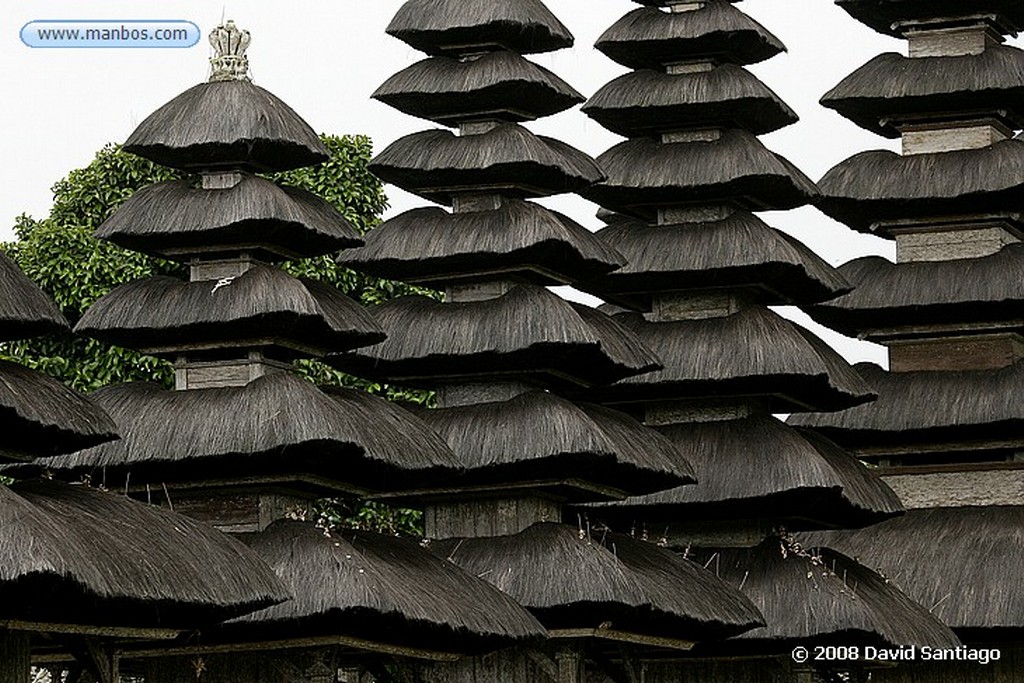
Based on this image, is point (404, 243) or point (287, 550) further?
point (404, 243)

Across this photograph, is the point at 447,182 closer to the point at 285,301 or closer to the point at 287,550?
the point at 285,301

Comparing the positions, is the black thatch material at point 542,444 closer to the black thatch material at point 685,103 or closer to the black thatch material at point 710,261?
the black thatch material at point 710,261

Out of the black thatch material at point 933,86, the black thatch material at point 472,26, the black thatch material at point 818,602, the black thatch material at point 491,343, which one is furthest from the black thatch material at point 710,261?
the black thatch material at point 933,86

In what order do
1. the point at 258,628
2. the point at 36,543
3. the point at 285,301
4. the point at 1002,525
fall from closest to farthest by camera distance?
1. the point at 36,543
2. the point at 258,628
3. the point at 285,301
4. the point at 1002,525

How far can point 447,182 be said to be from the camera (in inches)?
1139

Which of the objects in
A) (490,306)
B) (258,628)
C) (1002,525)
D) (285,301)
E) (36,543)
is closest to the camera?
(36,543)

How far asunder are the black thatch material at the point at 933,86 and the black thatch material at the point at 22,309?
1771 cm

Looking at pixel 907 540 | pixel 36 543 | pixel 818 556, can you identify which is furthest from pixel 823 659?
pixel 36 543

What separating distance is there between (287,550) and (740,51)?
38.9 ft

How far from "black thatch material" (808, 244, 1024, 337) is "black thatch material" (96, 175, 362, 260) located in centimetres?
1086

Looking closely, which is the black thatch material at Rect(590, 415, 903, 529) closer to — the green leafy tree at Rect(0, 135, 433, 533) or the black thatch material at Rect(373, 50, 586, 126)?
the black thatch material at Rect(373, 50, 586, 126)

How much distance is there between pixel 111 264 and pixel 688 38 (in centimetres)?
1266

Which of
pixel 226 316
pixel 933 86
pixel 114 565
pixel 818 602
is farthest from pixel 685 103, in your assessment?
pixel 114 565

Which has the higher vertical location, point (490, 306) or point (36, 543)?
point (490, 306)
